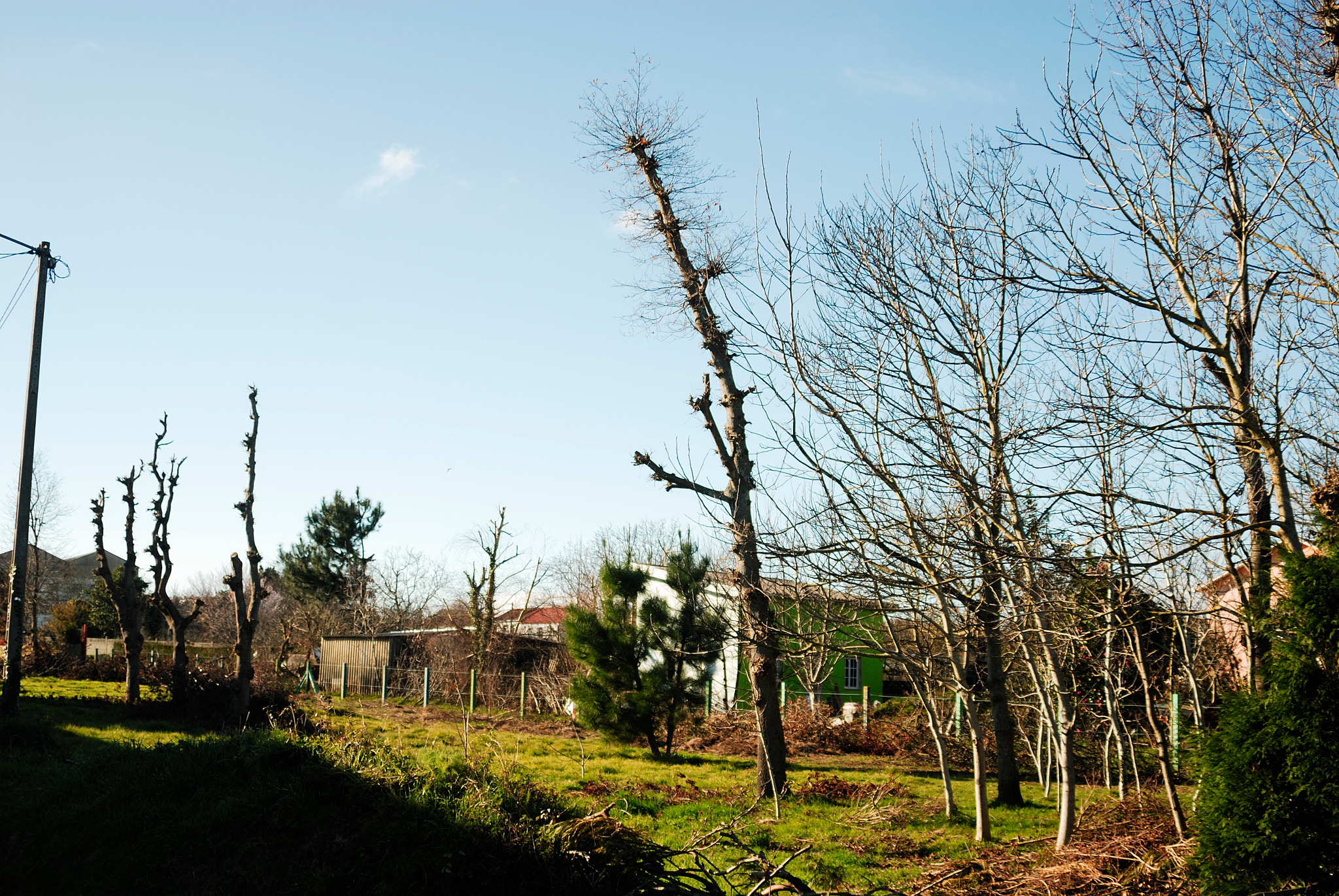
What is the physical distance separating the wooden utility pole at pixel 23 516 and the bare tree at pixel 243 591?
9.91 feet

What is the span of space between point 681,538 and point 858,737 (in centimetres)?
630

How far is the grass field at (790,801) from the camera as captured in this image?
25.2ft

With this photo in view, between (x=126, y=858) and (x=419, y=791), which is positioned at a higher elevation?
(x=419, y=791)

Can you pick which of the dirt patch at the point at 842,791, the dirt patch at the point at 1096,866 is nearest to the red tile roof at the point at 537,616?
the dirt patch at the point at 842,791

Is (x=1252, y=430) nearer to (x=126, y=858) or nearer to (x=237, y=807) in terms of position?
(x=237, y=807)

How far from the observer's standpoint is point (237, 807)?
22.1ft

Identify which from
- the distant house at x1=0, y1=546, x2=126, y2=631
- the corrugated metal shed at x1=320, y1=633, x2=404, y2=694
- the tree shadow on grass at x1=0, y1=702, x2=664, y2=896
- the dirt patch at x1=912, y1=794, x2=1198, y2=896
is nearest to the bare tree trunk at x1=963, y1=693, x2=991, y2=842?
the dirt patch at x1=912, y1=794, x2=1198, y2=896

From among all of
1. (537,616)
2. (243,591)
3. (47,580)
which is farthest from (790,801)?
(47,580)

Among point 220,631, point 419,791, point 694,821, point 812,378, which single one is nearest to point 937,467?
point 812,378

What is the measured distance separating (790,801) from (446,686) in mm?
15972

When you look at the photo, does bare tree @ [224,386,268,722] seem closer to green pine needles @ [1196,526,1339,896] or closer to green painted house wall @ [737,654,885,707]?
green painted house wall @ [737,654,885,707]

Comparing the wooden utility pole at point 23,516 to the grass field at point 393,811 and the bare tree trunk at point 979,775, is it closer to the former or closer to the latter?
the grass field at point 393,811

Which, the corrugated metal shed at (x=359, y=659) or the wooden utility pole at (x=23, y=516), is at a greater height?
the wooden utility pole at (x=23, y=516)

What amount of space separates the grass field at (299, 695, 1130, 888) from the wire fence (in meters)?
3.58
